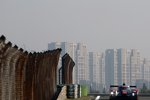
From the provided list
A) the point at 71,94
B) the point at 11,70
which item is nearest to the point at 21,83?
the point at 11,70

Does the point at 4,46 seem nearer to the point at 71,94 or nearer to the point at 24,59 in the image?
the point at 24,59

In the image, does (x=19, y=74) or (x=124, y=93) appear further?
(x=124, y=93)

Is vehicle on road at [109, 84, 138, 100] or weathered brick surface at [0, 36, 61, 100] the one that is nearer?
weathered brick surface at [0, 36, 61, 100]

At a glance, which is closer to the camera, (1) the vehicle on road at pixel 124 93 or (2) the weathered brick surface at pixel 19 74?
(2) the weathered brick surface at pixel 19 74

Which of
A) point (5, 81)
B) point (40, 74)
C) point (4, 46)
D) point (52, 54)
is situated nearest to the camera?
point (4, 46)

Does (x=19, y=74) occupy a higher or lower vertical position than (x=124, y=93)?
higher

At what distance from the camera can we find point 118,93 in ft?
128

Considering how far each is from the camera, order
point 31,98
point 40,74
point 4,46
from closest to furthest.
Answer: point 4,46 → point 31,98 → point 40,74

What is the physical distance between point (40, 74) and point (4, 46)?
9796 millimetres

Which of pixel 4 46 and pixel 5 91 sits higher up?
pixel 4 46

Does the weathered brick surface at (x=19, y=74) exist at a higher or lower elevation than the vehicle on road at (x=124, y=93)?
higher

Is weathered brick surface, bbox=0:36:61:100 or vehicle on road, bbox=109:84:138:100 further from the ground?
weathered brick surface, bbox=0:36:61:100

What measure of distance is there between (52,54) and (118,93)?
1550 centimetres

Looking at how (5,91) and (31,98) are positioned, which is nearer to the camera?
(5,91)
